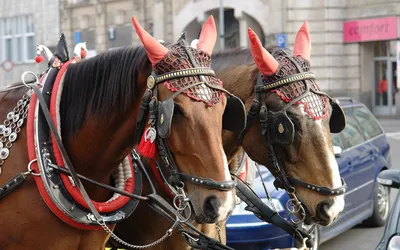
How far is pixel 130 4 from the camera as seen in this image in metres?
29.6

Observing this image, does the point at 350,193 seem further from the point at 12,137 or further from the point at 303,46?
the point at 12,137

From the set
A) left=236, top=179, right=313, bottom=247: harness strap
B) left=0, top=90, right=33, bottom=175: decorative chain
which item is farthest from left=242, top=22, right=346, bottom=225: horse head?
left=0, top=90, right=33, bottom=175: decorative chain

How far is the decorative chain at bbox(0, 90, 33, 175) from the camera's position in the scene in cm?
370

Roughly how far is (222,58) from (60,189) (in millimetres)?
1672

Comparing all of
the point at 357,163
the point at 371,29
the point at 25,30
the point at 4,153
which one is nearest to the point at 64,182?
the point at 4,153

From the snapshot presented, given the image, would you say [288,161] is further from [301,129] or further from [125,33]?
[125,33]

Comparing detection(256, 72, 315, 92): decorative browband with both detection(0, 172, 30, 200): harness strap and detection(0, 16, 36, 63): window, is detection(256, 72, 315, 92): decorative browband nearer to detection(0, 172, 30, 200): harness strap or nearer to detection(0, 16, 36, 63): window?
detection(0, 172, 30, 200): harness strap

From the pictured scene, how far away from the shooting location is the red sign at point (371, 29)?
78.7 ft

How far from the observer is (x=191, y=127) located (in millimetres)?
3275

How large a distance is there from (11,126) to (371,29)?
2208 centimetres

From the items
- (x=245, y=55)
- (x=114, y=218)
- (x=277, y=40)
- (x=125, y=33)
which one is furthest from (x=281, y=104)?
(x=125, y=33)

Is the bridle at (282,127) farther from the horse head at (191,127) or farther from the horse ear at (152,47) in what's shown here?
the horse ear at (152,47)

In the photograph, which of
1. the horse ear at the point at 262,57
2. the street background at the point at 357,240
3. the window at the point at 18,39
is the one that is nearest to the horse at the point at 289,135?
the horse ear at the point at 262,57

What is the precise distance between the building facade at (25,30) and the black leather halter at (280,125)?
3045cm
